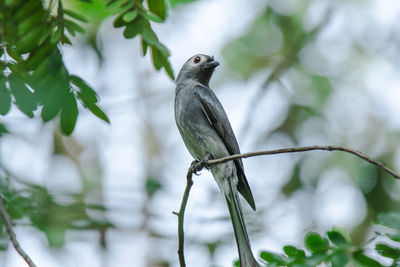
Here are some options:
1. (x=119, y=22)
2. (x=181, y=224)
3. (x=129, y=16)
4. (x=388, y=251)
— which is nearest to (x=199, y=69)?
(x=181, y=224)

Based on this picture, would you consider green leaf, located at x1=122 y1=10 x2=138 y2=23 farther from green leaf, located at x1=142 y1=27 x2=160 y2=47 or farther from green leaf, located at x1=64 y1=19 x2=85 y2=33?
green leaf, located at x1=64 y1=19 x2=85 y2=33

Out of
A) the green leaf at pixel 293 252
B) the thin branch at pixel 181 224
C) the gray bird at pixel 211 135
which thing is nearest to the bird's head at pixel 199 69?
the gray bird at pixel 211 135

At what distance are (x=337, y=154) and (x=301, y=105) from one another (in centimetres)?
183

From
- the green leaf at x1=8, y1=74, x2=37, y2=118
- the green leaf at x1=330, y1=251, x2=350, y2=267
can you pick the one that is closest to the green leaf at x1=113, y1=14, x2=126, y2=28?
the green leaf at x1=8, y1=74, x2=37, y2=118

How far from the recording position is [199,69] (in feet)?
20.6

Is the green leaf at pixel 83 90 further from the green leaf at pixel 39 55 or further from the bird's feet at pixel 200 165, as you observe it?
the bird's feet at pixel 200 165

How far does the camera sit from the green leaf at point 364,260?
2.76 meters

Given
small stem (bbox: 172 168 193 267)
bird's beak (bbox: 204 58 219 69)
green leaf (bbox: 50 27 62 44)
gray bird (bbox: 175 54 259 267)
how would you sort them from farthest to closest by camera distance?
bird's beak (bbox: 204 58 219 69)
gray bird (bbox: 175 54 259 267)
small stem (bbox: 172 168 193 267)
green leaf (bbox: 50 27 62 44)

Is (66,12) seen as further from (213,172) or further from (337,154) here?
(337,154)

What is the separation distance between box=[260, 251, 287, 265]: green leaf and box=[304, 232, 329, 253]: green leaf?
0.55 ft

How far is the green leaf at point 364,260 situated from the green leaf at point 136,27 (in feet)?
5.51

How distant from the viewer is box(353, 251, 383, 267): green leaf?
276 centimetres

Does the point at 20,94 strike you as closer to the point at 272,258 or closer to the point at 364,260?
the point at 272,258

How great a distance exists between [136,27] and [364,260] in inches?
68.7
